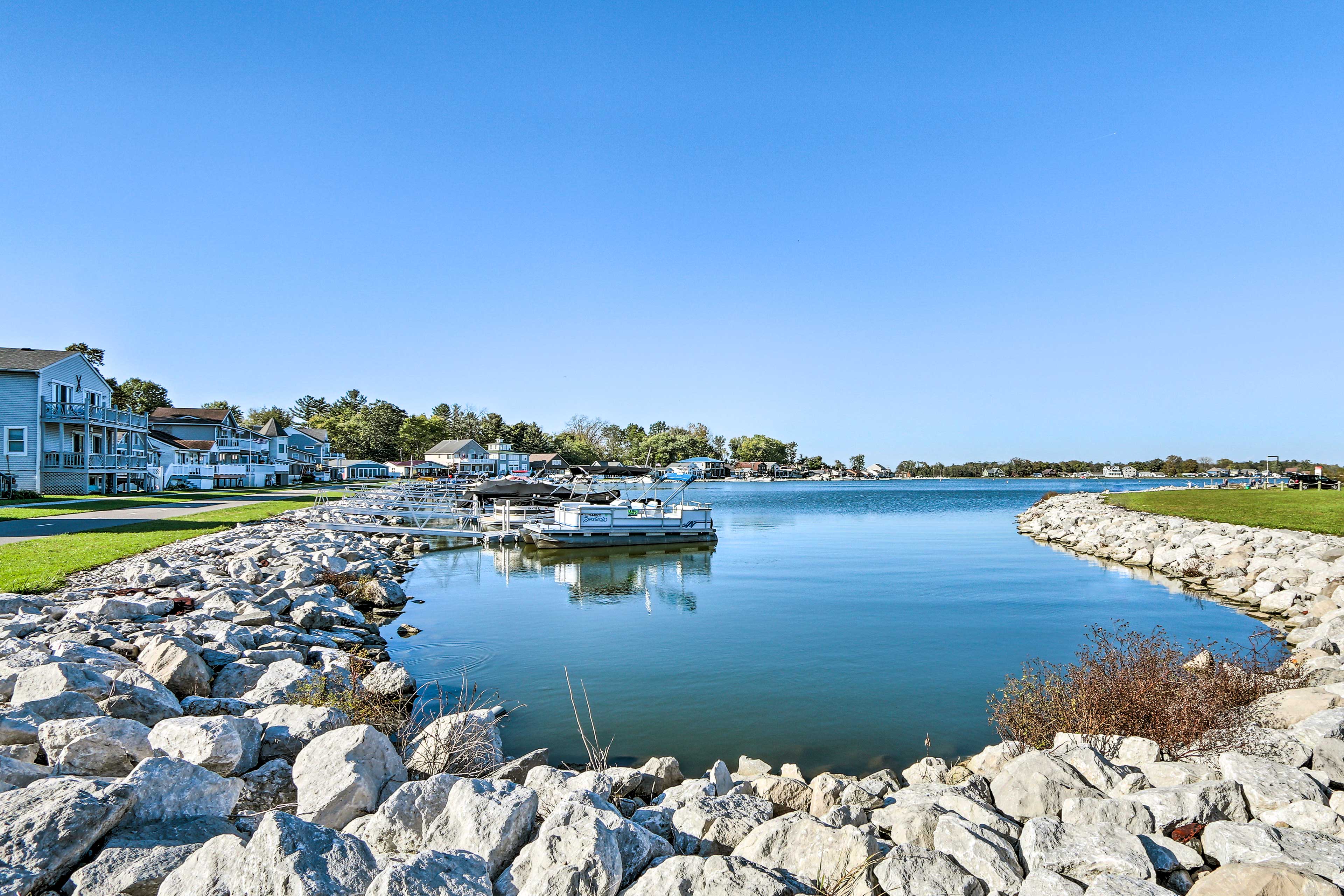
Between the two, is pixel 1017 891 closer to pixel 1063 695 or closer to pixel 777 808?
pixel 777 808

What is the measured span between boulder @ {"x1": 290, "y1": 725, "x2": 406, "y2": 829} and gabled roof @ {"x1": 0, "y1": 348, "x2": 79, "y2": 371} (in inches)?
1795

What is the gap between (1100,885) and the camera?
12.9 ft

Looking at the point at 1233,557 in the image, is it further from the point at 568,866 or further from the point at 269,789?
the point at 269,789

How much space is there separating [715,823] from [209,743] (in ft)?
12.2

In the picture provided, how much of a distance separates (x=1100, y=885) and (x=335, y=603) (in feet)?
45.8

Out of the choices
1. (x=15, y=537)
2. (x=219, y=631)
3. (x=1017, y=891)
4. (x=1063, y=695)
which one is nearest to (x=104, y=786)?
(x=1017, y=891)

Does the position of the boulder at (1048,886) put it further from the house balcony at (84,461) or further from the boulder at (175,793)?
the house balcony at (84,461)

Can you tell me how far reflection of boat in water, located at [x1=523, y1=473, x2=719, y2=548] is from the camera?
30.1 m

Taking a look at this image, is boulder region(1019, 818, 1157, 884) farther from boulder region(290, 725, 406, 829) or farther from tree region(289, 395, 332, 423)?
tree region(289, 395, 332, 423)

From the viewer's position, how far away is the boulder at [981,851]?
4.31 m

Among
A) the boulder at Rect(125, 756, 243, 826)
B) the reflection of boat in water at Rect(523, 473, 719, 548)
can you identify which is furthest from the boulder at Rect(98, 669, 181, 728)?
the reflection of boat in water at Rect(523, 473, 719, 548)

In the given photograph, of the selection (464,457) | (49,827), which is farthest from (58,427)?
(464,457)

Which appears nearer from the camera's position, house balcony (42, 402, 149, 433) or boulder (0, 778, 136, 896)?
boulder (0, 778, 136, 896)

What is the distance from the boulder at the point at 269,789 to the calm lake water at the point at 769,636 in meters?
3.50
